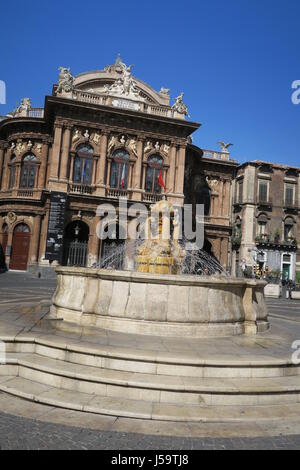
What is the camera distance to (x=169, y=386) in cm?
459

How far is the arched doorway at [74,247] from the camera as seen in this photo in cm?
2872

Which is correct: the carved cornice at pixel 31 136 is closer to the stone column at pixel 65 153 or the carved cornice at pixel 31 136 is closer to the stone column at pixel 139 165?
the stone column at pixel 65 153

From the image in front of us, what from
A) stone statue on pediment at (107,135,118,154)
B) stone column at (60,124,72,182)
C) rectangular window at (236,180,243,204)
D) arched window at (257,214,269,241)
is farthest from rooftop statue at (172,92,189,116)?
arched window at (257,214,269,241)

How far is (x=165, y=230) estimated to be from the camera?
11914mm

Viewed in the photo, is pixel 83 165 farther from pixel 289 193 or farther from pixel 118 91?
pixel 289 193

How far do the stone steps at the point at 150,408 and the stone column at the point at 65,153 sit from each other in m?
24.8

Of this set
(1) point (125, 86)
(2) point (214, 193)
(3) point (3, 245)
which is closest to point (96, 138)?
(1) point (125, 86)

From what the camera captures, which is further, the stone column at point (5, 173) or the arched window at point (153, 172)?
the stone column at point (5, 173)

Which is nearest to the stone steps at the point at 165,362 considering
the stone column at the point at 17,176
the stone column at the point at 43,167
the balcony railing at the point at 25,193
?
the balcony railing at the point at 25,193

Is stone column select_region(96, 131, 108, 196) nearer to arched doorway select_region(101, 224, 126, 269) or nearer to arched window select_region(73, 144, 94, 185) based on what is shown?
arched window select_region(73, 144, 94, 185)
